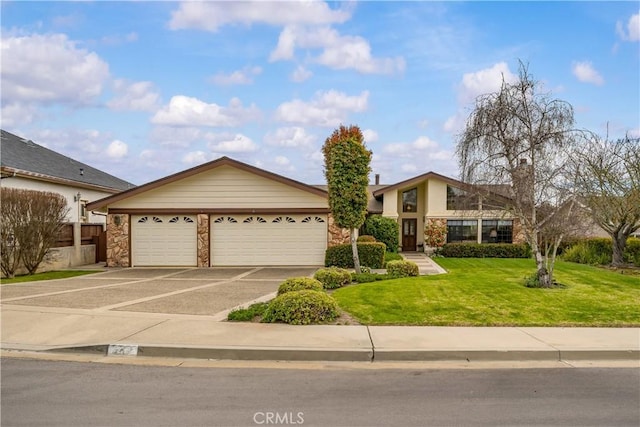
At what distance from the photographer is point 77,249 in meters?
20.1

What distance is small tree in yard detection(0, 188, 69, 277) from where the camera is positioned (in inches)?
612

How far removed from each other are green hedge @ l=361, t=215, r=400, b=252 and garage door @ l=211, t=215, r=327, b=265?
695 cm

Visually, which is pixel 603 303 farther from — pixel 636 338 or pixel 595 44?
pixel 595 44

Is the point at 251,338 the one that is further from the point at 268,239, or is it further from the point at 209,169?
the point at 209,169

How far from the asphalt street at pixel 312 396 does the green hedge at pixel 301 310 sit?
6.84 ft

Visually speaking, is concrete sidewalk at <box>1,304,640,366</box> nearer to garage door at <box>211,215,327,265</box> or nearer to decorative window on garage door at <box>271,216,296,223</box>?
garage door at <box>211,215,327,265</box>

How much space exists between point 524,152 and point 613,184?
8813 mm

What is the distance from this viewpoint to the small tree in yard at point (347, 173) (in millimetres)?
14227

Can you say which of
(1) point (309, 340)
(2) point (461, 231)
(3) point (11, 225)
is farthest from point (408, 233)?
(1) point (309, 340)

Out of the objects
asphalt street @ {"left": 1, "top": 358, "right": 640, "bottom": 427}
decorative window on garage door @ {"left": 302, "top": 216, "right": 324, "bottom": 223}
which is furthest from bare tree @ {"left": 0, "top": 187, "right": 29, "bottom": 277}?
asphalt street @ {"left": 1, "top": 358, "right": 640, "bottom": 427}

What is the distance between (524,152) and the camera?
11.8 metres

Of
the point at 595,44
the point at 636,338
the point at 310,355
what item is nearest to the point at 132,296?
the point at 310,355

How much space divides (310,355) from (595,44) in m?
12.1

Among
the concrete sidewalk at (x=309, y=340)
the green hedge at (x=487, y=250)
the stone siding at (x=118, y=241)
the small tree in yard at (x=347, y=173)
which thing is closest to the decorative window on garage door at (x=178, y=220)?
the stone siding at (x=118, y=241)
